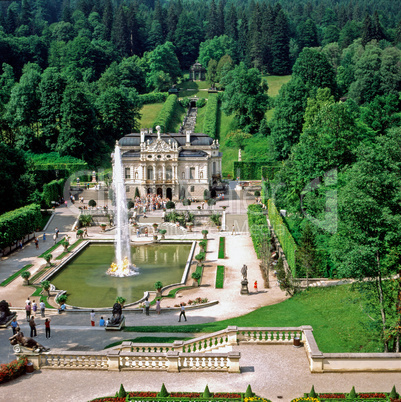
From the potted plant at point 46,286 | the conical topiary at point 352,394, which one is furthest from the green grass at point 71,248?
the conical topiary at point 352,394

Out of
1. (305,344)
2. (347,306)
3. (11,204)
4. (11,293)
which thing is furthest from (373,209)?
(11,204)

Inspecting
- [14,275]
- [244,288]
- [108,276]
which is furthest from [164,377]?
[14,275]

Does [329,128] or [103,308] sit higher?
[329,128]

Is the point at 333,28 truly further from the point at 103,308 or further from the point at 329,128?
the point at 103,308

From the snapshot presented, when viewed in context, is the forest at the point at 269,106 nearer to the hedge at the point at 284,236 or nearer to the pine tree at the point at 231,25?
the pine tree at the point at 231,25

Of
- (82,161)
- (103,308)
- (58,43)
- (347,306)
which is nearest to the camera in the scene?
(347,306)

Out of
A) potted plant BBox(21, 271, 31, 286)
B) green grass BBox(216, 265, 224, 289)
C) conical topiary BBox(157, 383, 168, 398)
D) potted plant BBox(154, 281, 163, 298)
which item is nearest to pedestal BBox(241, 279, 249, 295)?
green grass BBox(216, 265, 224, 289)
